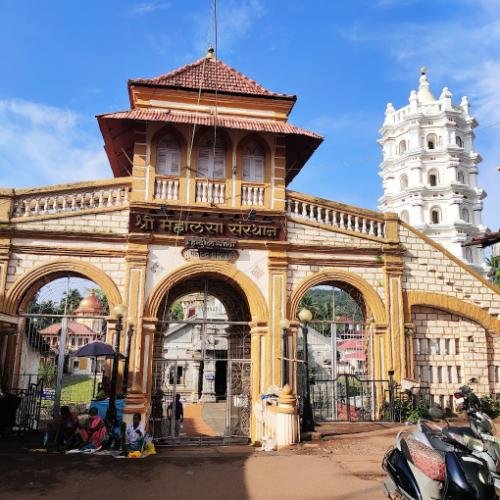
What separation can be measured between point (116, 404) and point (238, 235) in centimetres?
551

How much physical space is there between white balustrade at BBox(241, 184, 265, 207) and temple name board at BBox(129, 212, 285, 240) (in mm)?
630

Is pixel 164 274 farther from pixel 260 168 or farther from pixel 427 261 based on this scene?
pixel 427 261

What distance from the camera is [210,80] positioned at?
16062mm

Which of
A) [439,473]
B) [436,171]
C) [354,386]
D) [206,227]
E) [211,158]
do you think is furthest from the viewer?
[436,171]

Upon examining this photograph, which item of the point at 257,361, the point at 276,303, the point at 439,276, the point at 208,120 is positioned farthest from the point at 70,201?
the point at 439,276

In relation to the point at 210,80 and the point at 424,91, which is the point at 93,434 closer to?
the point at 210,80

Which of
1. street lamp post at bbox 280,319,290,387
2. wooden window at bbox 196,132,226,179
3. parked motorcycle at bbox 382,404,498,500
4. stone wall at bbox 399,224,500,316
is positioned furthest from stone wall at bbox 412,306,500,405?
parked motorcycle at bbox 382,404,498,500

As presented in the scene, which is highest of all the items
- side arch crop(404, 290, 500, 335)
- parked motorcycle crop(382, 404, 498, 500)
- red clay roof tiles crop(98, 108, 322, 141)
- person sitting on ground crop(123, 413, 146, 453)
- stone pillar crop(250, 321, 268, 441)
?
red clay roof tiles crop(98, 108, 322, 141)

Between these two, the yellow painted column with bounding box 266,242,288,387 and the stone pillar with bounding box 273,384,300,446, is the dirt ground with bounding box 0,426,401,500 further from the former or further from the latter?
the yellow painted column with bounding box 266,242,288,387

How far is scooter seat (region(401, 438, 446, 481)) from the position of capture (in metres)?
5.05

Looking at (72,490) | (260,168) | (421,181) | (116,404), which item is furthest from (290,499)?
(421,181)

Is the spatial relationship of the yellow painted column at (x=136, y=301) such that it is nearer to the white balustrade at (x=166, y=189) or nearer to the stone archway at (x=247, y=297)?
the stone archway at (x=247, y=297)

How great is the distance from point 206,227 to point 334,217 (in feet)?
12.9

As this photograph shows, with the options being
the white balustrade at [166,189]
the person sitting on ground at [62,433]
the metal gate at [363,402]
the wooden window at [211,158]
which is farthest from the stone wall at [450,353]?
the person sitting on ground at [62,433]
